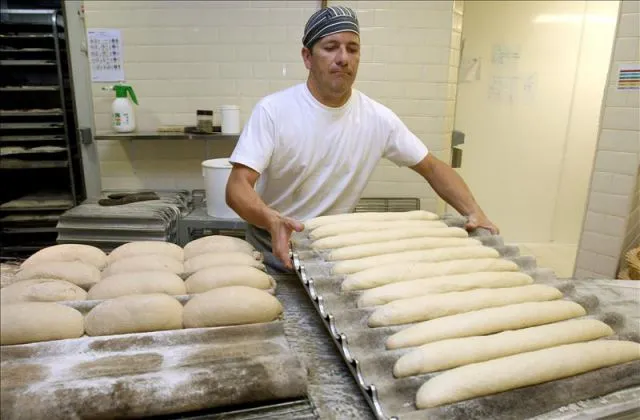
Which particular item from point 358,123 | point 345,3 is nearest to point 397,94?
point 345,3

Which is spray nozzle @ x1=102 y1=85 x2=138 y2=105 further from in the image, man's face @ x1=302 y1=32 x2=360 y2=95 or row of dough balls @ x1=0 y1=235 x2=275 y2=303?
row of dough balls @ x1=0 y1=235 x2=275 y2=303

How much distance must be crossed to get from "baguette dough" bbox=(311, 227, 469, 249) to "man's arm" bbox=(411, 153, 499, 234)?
0.14 metres

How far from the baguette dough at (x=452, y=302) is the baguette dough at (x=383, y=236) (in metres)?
0.31

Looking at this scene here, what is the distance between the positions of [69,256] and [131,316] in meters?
0.29

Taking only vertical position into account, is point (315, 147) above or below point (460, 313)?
above

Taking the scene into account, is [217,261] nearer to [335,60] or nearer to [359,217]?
[359,217]

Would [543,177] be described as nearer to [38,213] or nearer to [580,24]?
[580,24]

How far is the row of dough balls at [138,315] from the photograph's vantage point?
790 mm

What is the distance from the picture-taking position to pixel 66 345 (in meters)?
0.81

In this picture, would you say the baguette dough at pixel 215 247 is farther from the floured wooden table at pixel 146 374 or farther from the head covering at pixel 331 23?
the head covering at pixel 331 23

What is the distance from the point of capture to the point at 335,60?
1.66 m

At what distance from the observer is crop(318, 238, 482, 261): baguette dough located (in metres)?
1.24

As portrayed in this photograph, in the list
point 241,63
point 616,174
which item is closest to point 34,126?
point 241,63

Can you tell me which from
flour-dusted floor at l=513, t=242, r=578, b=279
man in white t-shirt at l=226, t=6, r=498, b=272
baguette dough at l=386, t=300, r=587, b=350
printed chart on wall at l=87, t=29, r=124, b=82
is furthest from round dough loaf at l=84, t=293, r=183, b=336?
flour-dusted floor at l=513, t=242, r=578, b=279
